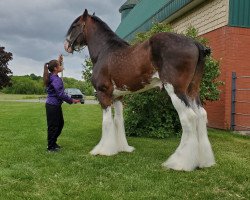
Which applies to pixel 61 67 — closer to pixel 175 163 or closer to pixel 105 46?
pixel 105 46

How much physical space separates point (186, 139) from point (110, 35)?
2.93 m

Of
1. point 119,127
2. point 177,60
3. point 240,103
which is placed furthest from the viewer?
point 240,103

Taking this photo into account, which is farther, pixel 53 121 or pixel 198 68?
pixel 53 121

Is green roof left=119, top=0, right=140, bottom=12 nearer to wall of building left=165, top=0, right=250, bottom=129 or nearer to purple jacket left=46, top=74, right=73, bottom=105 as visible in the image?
wall of building left=165, top=0, right=250, bottom=129

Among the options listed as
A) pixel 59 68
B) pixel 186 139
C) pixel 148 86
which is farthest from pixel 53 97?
pixel 186 139

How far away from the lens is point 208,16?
1445 cm

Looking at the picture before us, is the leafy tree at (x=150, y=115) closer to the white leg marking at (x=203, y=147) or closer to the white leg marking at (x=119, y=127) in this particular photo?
the white leg marking at (x=119, y=127)

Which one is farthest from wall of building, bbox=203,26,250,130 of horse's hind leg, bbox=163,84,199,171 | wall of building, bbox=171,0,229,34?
horse's hind leg, bbox=163,84,199,171

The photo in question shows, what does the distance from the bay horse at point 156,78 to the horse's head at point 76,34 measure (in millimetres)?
21

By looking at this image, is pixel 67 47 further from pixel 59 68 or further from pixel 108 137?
pixel 108 137

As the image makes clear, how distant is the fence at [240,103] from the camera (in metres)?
12.9

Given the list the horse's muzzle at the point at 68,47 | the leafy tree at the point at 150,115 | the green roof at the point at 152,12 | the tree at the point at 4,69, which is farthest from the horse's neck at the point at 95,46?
the tree at the point at 4,69

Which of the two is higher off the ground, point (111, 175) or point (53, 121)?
point (53, 121)

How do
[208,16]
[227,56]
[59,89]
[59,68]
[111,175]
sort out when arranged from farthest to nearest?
[208,16], [227,56], [59,68], [59,89], [111,175]
